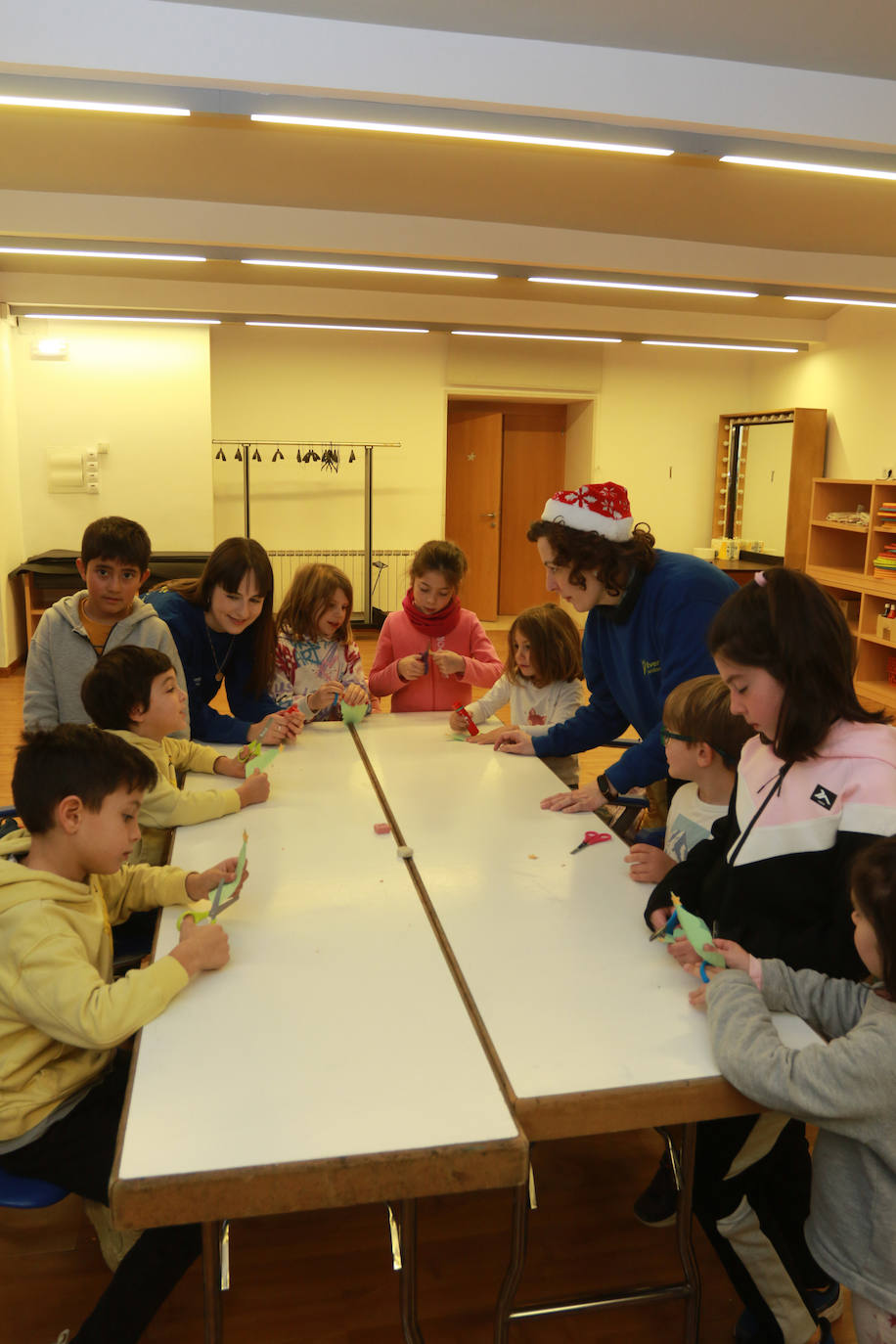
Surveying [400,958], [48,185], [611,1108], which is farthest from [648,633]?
[48,185]

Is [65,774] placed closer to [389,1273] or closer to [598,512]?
[389,1273]

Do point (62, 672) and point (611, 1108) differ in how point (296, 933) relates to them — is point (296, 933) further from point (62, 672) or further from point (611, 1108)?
point (62, 672)

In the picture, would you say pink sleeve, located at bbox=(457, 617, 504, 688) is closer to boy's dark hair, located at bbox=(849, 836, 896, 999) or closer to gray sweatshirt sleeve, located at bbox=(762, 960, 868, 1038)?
gray sweatshirt sleeve, located at bbox=(762, 960, 868, 1038)

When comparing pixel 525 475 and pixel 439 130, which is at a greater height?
pixel 439 130

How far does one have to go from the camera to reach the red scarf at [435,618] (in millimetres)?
3512

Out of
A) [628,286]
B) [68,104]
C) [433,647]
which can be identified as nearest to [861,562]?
[628,286]

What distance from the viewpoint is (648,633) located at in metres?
2.41

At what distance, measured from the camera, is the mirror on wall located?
9.02m

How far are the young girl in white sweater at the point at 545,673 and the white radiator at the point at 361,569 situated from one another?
6391 millimetres

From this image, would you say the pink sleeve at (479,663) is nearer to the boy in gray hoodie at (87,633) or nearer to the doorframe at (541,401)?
the boy in gray hoodie at (87,633)

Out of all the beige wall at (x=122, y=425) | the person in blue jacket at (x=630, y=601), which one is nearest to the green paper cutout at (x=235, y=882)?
the person in blue jacket at (x=630, y=601)

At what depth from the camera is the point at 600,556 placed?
2.37 meters

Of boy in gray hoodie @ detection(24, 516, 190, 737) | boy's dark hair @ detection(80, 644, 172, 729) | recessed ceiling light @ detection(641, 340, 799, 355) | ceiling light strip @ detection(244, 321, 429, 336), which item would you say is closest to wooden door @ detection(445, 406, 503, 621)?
ceiling light strip @ detection(244, 321, 429, 336)

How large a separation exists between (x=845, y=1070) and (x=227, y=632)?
88.0 inches
